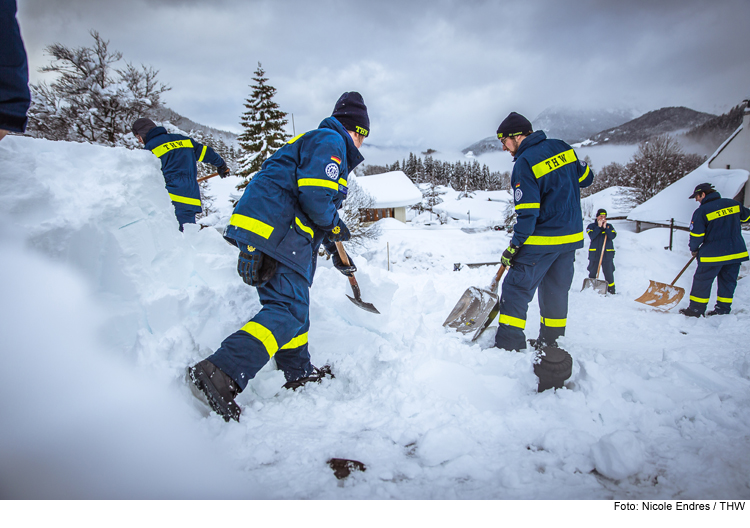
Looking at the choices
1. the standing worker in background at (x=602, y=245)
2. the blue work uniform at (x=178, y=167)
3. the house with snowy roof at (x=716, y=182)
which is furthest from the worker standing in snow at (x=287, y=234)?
the house with snowy roof at (x=716, y=182)

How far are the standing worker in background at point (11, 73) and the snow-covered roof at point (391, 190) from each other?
25048 millimetres

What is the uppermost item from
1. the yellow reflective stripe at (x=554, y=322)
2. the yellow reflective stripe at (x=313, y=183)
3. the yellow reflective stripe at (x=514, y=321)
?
the yellow reflective stripe at (x=313, y=183)

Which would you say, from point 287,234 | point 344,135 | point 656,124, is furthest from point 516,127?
point 656,124

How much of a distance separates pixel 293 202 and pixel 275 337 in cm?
79

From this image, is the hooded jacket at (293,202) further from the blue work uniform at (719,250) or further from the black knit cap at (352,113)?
the blue work uniform at (719,250)

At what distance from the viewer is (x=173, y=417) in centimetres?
122

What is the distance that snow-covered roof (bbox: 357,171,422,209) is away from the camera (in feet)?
87.1

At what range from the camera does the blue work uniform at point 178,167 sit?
3328 millimetres

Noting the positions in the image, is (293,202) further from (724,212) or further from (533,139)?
(724,212)

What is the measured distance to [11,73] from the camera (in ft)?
3.24

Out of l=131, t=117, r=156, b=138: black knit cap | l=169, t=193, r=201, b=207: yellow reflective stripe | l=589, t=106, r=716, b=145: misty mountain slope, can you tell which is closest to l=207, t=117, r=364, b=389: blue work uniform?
l=169, t=193, r=201, b=207: yellow reflective stripe

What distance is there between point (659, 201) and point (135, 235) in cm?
1806

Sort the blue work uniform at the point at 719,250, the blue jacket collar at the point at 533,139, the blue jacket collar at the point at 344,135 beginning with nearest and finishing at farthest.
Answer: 1. the blue jacket collar at the point at 344,135
2. the blue jacket collar at the point at 533,139
3. the blue work uniform at the point at 719,250

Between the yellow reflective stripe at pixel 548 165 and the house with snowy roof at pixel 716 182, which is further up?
the house with snowy roof at pixel 716 182
